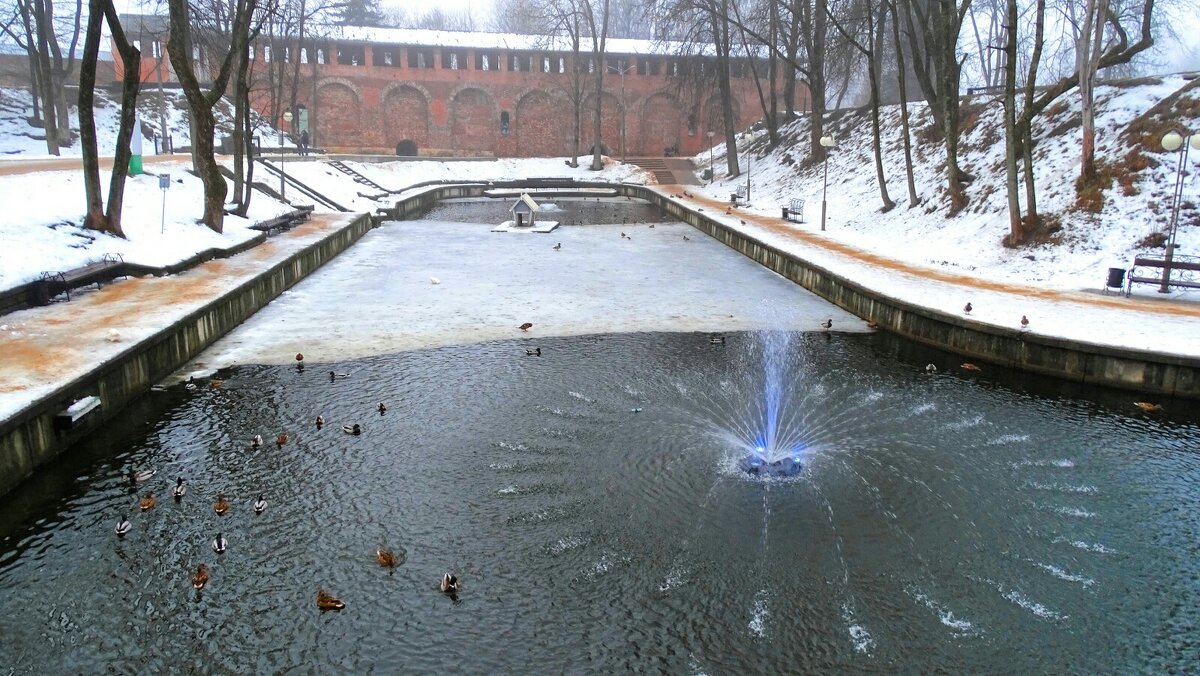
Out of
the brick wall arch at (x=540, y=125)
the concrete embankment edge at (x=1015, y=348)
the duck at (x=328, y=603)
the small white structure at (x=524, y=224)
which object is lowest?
the duck at (x=328, y=603)

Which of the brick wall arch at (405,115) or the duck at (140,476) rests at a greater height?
the brick wall arch at (405,115)

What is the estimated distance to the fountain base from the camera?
848cm

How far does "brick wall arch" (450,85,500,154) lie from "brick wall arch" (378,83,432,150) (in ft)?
6.18

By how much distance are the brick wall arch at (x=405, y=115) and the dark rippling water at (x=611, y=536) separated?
48.4m

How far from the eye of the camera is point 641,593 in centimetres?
625

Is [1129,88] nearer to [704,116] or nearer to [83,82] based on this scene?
[83,82]

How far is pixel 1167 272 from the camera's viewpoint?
46.7 ft

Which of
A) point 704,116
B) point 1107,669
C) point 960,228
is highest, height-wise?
point 704,116

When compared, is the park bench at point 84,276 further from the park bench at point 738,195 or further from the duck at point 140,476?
the park bench at point 738,195

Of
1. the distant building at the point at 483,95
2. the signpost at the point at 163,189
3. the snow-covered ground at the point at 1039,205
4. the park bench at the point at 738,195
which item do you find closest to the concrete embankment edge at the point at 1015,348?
the snow-covered ground at the point at 1039,205

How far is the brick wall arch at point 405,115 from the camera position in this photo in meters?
55.5

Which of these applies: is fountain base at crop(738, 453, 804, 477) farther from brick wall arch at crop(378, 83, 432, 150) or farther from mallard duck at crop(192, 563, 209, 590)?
brick wall arch at crop(378, 83, 432, 150)

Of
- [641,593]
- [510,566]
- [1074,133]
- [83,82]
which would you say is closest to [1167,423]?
[641,593]

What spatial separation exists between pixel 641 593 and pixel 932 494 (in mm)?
3472
